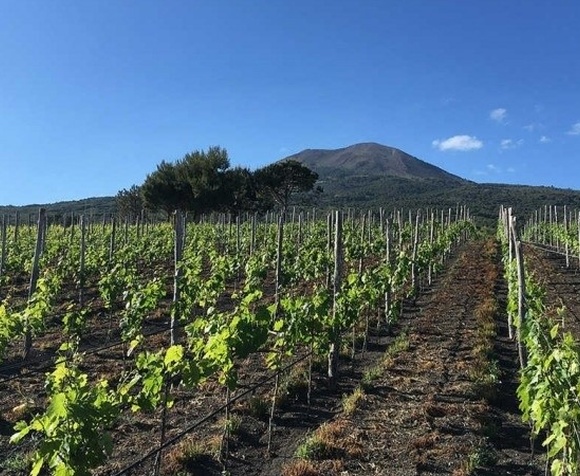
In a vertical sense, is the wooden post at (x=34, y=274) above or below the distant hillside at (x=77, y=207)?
below

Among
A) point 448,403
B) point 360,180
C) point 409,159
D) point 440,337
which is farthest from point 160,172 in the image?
point 409,159

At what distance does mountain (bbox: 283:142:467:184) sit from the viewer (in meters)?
158

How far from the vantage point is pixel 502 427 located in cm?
682

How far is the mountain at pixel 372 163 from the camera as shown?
158000mm

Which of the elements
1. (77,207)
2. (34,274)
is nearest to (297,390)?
(34,274)

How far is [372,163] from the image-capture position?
562 ft

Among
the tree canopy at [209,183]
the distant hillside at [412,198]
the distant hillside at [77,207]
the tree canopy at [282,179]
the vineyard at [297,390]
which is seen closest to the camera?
the vineyard at [297,390]

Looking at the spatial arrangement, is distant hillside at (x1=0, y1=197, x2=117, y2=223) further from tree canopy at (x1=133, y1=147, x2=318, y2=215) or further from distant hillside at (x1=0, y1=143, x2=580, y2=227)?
tree canopy at (x1=133, y1=147, x2=318, y2=215)

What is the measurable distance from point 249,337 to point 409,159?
184 metres

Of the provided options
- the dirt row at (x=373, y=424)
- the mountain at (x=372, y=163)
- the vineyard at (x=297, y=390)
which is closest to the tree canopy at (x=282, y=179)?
the vineyard at (x=297, y=390)

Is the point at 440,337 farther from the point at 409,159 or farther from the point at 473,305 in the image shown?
the point at 409,159

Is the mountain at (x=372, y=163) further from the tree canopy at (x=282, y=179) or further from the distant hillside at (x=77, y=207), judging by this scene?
the tree canopy at (x=282, y=179)

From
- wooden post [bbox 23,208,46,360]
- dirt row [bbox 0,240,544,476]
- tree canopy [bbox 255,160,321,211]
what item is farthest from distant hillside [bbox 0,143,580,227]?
dirt row [bbox 0,240,544,476]

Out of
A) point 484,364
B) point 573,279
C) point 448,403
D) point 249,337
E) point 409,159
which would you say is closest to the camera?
point 249,337
